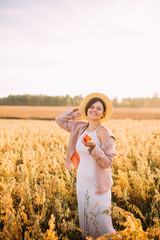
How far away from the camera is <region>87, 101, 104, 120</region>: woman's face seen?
247 cm

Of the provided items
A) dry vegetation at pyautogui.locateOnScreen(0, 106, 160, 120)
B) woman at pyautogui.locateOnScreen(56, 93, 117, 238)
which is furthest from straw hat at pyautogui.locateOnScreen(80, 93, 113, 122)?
dry vegetation at pyautogui.locateOnScreen(0, 106, 160, 120)

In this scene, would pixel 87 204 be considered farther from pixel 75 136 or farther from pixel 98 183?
pixel 75 136

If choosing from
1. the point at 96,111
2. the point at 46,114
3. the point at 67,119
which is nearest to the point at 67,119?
the point at 67,119

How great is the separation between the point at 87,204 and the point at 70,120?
125cm

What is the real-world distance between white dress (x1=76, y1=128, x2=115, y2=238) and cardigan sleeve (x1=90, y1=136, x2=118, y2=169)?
148 mm

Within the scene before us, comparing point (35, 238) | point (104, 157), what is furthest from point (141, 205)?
point (35, 238)

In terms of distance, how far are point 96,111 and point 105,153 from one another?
1.88ft

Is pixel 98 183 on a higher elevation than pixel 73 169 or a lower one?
higher

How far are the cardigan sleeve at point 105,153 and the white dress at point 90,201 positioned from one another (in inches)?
5.8

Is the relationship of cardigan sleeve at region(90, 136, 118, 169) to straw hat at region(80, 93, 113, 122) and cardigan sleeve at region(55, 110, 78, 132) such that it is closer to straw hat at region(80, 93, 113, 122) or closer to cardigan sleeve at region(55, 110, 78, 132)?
straw hat at region(80, 93, 113, 122)

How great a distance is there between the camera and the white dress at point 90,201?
229cm

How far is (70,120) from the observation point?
2.93m

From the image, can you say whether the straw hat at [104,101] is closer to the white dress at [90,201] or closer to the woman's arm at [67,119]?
the woman's arm at [67,119]

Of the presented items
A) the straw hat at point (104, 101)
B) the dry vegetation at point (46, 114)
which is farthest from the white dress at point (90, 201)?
the dry vegetation at point (46, 114)
